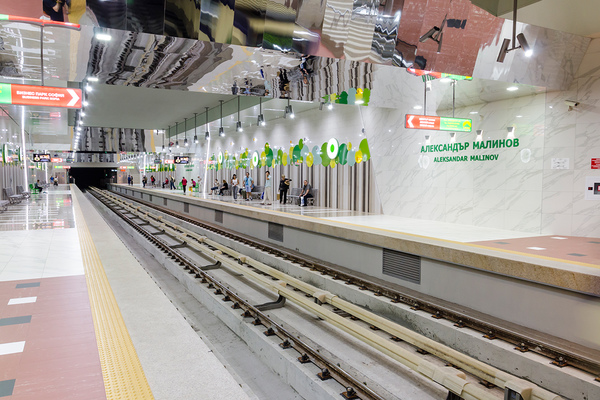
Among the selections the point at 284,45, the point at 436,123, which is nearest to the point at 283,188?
the point at 436,123

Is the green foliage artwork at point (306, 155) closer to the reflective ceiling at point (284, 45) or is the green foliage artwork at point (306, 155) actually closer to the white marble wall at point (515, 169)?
the white marble wall at point (515, 169)

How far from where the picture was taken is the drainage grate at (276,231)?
11.7 meters

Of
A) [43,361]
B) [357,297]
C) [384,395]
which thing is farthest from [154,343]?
[357,297]

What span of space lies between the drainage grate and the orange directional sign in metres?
5.77

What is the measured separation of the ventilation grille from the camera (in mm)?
7285

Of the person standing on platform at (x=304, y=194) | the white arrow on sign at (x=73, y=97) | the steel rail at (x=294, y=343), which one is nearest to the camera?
the steel rail at (x=294, y=343)

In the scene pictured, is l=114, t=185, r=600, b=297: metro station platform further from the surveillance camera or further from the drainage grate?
the surveillance camera

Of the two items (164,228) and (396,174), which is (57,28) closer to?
(164,228)

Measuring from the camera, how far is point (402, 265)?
755cm

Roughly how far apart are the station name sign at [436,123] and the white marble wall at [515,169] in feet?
2.54

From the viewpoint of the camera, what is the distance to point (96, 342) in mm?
3547

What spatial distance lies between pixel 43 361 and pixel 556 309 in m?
5.43

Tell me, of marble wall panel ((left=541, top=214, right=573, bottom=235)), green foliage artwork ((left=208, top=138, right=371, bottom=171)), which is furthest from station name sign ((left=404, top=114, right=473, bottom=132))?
green foliage artwork ((left=208, top=138, right=371, bottom=171))

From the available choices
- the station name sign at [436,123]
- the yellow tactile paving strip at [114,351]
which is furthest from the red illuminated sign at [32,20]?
the station name sign at [436,123]
